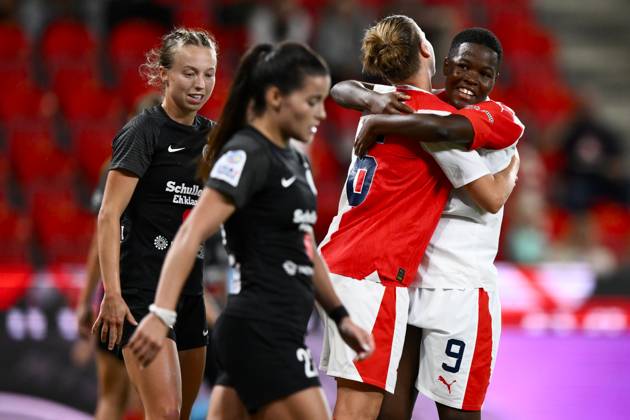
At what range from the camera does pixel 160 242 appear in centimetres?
460

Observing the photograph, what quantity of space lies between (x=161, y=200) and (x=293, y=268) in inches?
43.0

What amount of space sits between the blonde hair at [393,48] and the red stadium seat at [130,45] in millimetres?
6762

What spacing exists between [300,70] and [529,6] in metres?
10.9

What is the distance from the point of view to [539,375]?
689cm

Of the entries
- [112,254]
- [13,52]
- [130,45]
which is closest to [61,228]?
[13,52]

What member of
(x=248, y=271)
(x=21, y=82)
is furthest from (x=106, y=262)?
(x=21, y=82)

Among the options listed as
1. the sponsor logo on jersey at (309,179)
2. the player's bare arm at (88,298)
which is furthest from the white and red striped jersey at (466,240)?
the player's bare arm at (88,298)

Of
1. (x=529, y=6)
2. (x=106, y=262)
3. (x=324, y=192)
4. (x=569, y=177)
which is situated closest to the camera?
(x=106, y=262)

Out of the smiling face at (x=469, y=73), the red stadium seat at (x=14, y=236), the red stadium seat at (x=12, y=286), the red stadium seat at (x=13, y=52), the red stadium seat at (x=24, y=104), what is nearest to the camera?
the smiling face at (x=469, y=73)

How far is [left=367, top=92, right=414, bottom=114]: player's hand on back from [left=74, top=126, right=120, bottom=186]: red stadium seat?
18.3ft

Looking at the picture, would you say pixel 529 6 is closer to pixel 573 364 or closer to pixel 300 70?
pixel 573 364

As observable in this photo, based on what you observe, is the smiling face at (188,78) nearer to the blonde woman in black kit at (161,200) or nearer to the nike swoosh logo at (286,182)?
the blonde woman in black kit at (161,200)

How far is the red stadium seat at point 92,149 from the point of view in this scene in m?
9.87

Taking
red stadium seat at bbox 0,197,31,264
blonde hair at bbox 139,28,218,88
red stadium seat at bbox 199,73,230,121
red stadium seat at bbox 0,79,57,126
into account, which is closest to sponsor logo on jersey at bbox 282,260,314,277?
blonde hair at bbox 139,28,218,88
